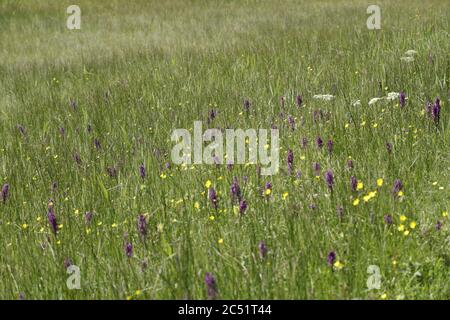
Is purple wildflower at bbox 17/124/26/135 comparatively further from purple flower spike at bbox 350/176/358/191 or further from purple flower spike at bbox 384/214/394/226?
purple flower spike at bbox 384/214/394/226

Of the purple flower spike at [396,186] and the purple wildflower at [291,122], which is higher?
the purple wildflower at [291,122]

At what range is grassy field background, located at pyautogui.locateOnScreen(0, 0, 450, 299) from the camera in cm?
246

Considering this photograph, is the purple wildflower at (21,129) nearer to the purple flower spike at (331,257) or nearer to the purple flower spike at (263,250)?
the purple flower spike at (263,250)

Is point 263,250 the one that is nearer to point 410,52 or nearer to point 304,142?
point 304,142

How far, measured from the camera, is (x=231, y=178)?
11.5 feet

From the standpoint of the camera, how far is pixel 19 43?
1130 centimetres

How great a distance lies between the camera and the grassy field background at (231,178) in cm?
246

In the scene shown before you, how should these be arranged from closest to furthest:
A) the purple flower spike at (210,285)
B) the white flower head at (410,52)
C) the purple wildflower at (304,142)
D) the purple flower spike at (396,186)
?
the purple flower spike at (210,285) → the purple flower spike at (396,186) → the purple wildflower at (304,142) → the white flower head at (410,52)

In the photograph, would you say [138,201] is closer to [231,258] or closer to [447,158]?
[231,258]

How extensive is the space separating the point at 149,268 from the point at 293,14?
10.3 metres

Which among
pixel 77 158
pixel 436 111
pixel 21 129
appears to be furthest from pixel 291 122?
pixel 21 129

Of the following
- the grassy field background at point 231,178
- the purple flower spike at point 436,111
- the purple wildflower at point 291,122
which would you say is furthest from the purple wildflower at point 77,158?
the purple flower spike at point 436,111

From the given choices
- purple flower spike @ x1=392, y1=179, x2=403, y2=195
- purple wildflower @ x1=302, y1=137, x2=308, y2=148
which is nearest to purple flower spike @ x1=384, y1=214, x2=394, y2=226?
purple flower spike @ x1=392, y1=179, x2=403, y2=195
